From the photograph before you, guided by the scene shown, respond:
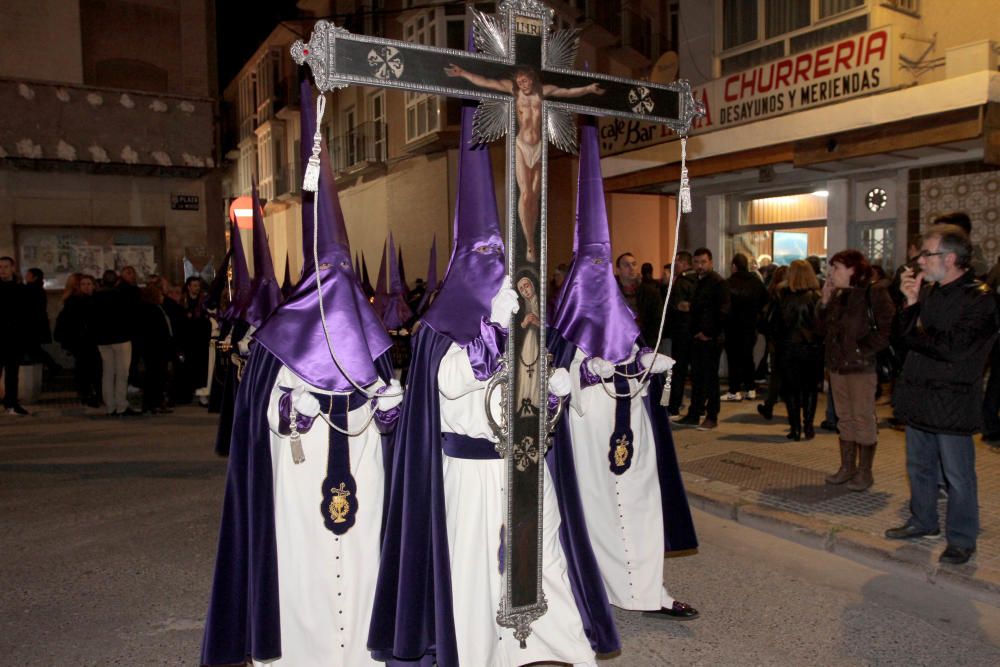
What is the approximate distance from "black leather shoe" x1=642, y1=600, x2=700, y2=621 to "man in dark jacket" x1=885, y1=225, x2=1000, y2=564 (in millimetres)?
1757

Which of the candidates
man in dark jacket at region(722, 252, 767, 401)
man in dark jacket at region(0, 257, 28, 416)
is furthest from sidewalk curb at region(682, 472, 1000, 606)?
man in dark jacket at region(0, 257, 28, 416)

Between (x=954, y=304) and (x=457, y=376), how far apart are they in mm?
3254

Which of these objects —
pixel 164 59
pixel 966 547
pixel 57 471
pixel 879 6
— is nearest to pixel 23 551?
pixel 57 471

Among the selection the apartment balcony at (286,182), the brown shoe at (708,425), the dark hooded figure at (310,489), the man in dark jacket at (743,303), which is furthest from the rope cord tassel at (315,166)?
the apartment balcony at (286,182)

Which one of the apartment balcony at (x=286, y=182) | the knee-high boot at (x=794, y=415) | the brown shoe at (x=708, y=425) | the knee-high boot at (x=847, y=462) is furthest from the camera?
the apartment balcony at (x=286, y=182)

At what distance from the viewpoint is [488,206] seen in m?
3.49

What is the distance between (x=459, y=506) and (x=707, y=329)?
628 cm

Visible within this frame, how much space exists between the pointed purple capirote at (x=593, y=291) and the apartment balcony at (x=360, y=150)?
20377mm

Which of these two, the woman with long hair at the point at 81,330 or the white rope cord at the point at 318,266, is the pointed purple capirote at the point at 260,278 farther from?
the woman with long hair at the point at 81,330

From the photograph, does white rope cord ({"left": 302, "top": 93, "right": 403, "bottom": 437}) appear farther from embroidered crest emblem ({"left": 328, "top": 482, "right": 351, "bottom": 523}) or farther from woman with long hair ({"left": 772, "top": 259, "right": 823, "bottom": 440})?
woman with long hair ({"left": 772, "top": 259, "right": 823, "bottom": 440})

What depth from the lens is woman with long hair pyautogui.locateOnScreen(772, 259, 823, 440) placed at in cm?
799

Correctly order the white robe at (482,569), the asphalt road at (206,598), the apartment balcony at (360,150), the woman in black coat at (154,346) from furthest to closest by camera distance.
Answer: the apartment balcony at (360,150) → the woman in black coat at (154,346) → the asphalt road at (206,598) → the white robe at (482,569)

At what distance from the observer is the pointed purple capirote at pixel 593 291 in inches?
165

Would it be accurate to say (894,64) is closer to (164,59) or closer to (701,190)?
(701,190)
